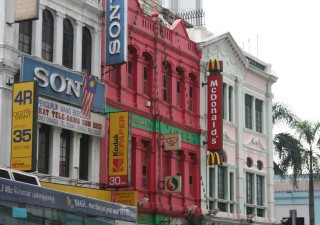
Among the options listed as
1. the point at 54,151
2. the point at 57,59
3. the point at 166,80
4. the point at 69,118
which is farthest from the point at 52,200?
the point at 166,80

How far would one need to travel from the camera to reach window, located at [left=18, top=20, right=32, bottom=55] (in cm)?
2611

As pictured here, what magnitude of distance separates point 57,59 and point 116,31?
2970mm

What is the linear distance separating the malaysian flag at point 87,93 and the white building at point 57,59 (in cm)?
33

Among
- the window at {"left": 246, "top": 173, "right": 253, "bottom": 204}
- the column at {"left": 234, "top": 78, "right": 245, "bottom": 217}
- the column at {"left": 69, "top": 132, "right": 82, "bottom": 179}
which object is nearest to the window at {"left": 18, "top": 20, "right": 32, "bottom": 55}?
the column at {"left": 69, "top": 132, "right": 82, "bottom": 179}

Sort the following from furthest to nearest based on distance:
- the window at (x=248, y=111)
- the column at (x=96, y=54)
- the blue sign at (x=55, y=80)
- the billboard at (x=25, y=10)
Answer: the window at (x=248, y=111) < the column at (x=96, y=54) < the blue sign at (x=55, y=80) < the billboard at (x=25, y=10)

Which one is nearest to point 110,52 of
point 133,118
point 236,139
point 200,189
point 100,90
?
point 100,90

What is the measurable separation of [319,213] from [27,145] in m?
46.0

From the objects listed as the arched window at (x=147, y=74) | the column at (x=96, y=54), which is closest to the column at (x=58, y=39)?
the column at (x=96, y=54)

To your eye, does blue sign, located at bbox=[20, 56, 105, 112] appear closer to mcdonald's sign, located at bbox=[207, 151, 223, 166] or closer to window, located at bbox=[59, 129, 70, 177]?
window, located at bbox=[59, 129, 70, 177]

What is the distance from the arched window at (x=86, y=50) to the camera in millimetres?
29719

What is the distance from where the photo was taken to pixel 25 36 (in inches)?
1038

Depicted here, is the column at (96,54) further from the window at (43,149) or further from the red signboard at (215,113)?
the red signboard at (215,113)

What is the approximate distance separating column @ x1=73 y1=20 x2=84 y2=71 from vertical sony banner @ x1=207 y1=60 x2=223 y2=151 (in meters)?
9.47

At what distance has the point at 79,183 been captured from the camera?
2823 cm
